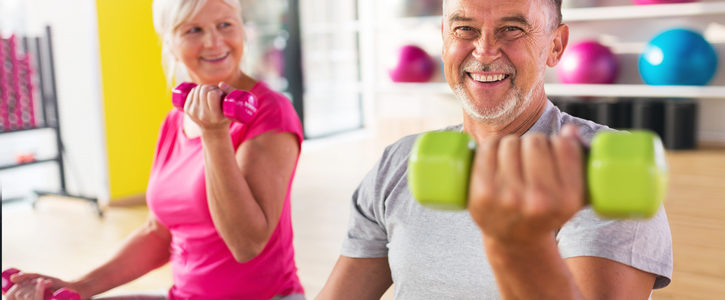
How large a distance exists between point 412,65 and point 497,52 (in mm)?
4557

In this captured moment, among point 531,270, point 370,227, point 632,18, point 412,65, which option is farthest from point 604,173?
point 412,65

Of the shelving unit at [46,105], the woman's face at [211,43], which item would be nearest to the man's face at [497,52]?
the woman's face at [211,43]

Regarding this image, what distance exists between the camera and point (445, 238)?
87 cm

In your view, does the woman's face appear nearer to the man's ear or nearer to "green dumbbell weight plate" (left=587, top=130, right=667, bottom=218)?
the man's ear

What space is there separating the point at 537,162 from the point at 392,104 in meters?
5.63

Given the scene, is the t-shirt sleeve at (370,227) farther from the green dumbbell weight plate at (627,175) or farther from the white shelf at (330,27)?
the white shelf at (330,27)

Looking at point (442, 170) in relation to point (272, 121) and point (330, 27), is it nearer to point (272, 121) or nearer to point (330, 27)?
point (272, 121)

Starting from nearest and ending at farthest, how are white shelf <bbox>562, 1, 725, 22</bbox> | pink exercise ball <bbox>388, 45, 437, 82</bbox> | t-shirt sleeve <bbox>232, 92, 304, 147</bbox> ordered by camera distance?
t-shirt sleeve <bbox>232, 92, 304, 147</bbox>, white shelf <bbox>562, 1, 725, 22</bbox>, pink exercise ball <bbox>388, 45, 437, 82</bbox>

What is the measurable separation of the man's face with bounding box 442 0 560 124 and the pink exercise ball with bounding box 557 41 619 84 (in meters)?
3.92

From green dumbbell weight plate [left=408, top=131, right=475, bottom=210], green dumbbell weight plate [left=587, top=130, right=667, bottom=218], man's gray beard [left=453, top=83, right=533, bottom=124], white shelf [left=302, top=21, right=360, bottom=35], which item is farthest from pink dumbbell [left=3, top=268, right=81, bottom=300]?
white shelf [left=302, top=21, right=360, bottom=35]

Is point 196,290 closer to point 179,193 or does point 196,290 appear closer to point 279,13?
point 179,193

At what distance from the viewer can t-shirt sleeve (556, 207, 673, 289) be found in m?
0.71

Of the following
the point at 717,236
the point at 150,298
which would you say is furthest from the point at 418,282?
the point at 717,236

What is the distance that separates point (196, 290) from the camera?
3.97 ft
